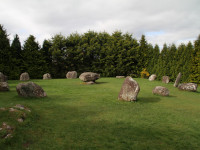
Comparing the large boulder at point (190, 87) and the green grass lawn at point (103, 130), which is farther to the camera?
the large boulder at point (190, 87)

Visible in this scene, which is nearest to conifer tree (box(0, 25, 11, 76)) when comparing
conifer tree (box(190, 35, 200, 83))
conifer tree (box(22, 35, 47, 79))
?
conifer tree (box(22, 35, 47, 79))

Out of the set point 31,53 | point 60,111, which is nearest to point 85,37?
point 31,53

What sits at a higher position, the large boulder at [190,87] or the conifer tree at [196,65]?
the conifer tree at [196,65]

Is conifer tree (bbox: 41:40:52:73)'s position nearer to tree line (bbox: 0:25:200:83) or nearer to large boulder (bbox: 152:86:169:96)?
tree line (bbox: 0:25:200:83)

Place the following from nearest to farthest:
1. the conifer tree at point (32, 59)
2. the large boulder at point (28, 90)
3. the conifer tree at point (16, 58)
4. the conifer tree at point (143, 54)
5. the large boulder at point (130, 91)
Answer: the large boulder at point (130, 91)
the large boulder at point (28, 90)
the conifer tree at point (16, 58)
the conifer tree at point (32, 59)
the conifer tree at point (143, 54)

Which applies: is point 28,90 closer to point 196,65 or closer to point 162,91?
point 162,91

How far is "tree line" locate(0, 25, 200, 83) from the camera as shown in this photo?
24986 millimetres

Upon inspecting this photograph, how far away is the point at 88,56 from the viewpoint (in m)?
31.8

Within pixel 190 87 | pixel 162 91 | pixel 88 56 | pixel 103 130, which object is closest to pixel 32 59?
pixel 88 56

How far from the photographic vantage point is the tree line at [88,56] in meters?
25.0

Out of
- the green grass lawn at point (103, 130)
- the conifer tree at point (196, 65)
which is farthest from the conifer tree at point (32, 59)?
the conifer tree at point (196, 65)

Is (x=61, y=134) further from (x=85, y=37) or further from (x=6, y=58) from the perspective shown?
(x=85, y=37)

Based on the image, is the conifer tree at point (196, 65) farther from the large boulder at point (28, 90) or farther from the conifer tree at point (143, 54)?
the large boulder at point (28, 90)

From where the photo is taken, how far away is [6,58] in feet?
82.1
